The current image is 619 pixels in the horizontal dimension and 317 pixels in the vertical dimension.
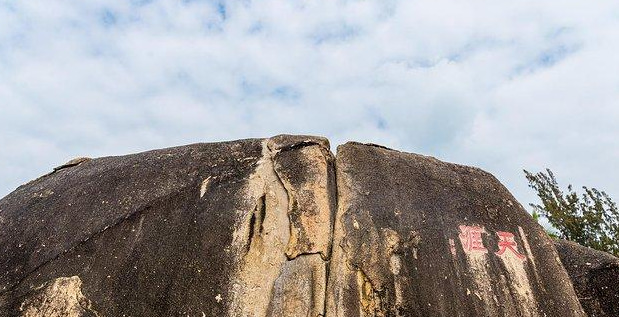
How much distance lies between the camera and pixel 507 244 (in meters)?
5.18

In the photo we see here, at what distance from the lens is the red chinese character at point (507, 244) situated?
16.8ft

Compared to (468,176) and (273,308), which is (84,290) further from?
(468,176)

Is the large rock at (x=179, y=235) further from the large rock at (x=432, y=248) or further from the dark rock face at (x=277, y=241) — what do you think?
the large rock at (x=432, y=248)

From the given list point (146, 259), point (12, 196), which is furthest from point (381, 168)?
point (12, 196)

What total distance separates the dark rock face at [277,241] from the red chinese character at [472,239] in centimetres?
1

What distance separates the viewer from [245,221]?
495cm

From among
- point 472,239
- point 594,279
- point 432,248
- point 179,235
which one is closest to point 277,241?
point 179,235

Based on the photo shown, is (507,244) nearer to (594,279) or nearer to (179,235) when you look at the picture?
(594,279)

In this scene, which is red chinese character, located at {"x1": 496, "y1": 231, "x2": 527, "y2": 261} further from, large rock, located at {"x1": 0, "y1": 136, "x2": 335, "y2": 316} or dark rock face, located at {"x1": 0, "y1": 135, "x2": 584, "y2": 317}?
large rock, located at {"x1": 0, "y1": 136, "x2": 335, "y2": 316}

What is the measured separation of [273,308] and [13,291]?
2.42 meters

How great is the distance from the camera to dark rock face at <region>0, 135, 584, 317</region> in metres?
4.55

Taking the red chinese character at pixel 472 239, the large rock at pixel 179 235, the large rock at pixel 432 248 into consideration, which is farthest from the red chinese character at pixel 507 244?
the large rock at pixel 179 235

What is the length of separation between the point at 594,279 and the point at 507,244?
50.7 inches

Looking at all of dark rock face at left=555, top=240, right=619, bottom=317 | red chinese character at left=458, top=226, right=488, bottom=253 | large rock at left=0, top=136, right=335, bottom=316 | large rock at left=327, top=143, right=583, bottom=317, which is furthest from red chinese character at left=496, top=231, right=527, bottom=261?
large rock at left=0, top=136, right=335, bottom=316
